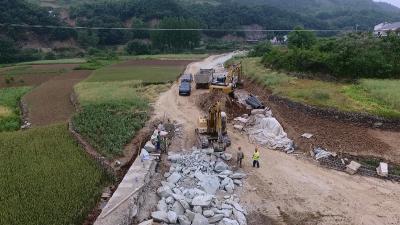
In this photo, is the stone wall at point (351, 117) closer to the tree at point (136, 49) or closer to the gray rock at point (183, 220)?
the gray rock at point (183, 220)

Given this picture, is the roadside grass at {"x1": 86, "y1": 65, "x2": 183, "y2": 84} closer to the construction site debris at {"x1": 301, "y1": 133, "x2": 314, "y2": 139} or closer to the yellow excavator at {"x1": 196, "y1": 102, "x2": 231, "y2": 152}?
the yellow excavator at {"x1": 196, "y1": 102, "x2": 231, "y2": 152}

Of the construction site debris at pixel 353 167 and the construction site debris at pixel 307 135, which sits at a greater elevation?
the construction site debris at pixel 307 135

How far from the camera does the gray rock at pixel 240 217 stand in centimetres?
1695

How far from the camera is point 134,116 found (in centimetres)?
3003

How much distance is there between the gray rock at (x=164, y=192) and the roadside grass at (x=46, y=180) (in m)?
2.63

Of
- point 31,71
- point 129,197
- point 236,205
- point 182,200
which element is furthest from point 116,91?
point 31,71

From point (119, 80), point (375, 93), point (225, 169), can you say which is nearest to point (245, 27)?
point (119, 80)

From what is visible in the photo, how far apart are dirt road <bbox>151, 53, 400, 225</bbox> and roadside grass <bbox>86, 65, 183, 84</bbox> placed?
22951 millimetres

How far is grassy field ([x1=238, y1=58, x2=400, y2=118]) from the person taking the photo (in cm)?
2808

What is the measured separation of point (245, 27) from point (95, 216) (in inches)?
4614

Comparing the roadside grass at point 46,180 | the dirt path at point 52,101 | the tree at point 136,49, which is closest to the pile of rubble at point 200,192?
the roadside grass at point 46,180

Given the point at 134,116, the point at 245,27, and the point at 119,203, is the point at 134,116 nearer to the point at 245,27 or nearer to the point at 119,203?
the point at 119,203

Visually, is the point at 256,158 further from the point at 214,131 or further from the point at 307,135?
the point at 307,135

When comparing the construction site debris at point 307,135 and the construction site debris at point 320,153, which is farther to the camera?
the construction site debris at point 307,135
